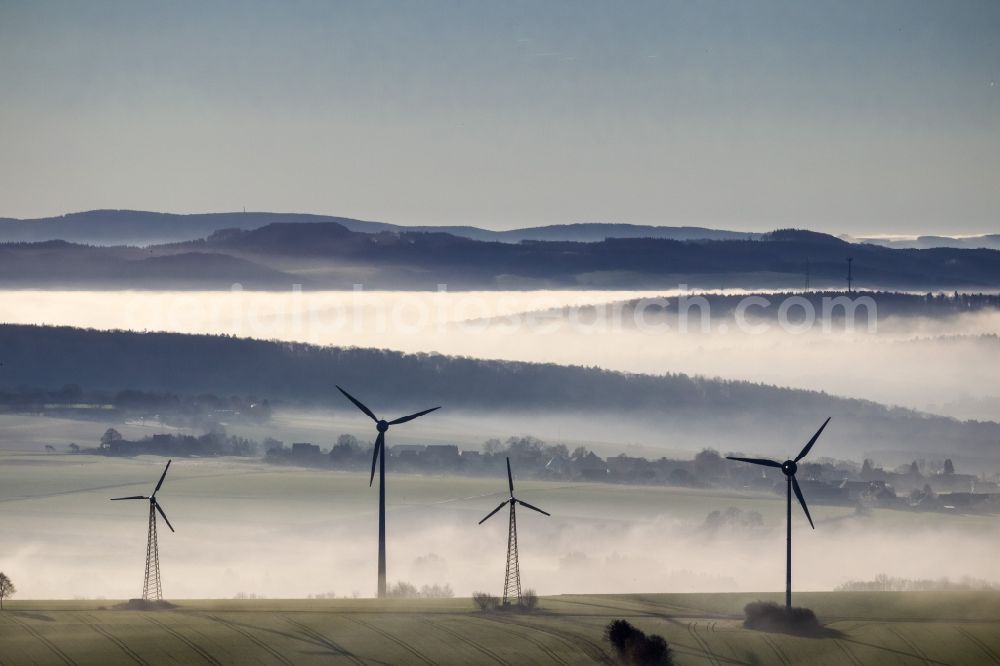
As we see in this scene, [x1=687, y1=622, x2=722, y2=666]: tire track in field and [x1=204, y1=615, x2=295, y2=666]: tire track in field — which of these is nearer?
[x1=204, y1=615, x2=295, y2=666]: tire track in field

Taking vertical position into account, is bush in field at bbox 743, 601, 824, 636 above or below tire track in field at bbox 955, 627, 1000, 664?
above

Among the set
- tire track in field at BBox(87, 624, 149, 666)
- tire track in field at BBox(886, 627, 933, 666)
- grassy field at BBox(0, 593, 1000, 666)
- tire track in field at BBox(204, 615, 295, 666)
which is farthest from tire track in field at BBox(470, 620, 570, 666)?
tire track in field at BBox(87, 624, 149, 666)

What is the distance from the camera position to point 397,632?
569 ft

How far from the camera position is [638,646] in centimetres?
16212

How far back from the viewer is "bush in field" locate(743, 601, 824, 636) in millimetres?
178500

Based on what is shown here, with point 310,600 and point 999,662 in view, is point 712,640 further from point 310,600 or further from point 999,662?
point 310,600

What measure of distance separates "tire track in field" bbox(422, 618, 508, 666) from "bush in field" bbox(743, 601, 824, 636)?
2792 cm

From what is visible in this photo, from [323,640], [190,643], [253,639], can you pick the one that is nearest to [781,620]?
[323,640]

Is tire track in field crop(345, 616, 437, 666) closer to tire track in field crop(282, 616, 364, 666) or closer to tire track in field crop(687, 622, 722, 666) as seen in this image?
tire track in field crop(282, 616, 364, 666)

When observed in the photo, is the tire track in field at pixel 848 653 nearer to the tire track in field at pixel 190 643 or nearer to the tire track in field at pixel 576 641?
the tire track in field at pixel 576 641

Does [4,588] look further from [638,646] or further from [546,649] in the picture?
[638,646]

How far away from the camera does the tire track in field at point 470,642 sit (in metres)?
163

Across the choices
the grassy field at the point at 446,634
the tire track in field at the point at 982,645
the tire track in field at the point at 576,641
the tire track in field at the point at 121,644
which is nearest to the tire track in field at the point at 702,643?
the grassy field at the point at 446,634

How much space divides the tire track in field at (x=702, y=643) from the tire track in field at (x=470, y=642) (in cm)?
1790
